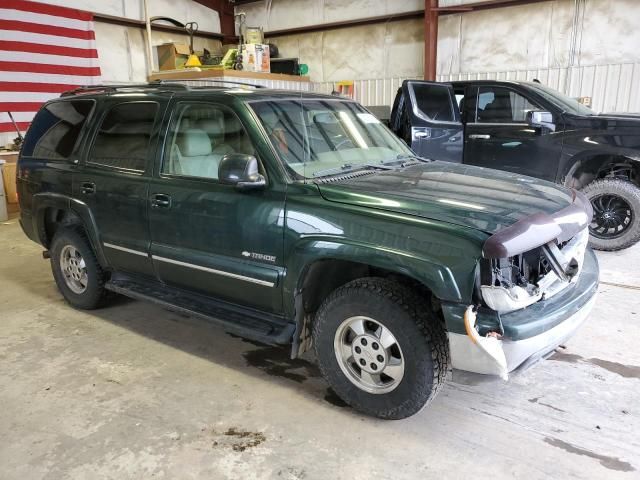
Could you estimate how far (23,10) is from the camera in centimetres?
845

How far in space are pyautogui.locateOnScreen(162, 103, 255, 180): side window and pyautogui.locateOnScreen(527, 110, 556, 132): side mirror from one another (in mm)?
3736

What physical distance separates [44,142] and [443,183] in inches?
129

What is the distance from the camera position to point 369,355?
2.53 meters

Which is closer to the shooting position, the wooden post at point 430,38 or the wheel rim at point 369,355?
the wheel rim at point 369,355

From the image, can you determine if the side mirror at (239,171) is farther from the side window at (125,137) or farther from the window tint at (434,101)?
the window tint at (434,101)

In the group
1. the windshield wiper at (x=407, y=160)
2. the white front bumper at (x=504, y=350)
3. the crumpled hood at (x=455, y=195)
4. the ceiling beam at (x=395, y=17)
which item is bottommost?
the white front bumper at (x=504, y=350)

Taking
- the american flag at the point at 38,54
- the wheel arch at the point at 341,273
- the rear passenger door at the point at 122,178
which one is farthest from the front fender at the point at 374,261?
the american flag at the point at 38,54

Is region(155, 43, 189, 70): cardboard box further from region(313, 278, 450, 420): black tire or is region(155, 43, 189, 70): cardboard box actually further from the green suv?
region(313, 278, 450, 420): black tire

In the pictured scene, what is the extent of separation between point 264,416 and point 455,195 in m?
1.50

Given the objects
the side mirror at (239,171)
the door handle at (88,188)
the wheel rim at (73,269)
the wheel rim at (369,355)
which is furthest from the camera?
the wheel rim at (73,269)

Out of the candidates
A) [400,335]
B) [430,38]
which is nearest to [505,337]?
[400,335]

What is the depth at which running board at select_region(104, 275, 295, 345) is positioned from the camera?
2816 mm

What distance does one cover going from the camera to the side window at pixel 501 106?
19.7 ft

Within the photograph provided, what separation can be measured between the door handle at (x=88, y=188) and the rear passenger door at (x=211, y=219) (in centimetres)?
66
